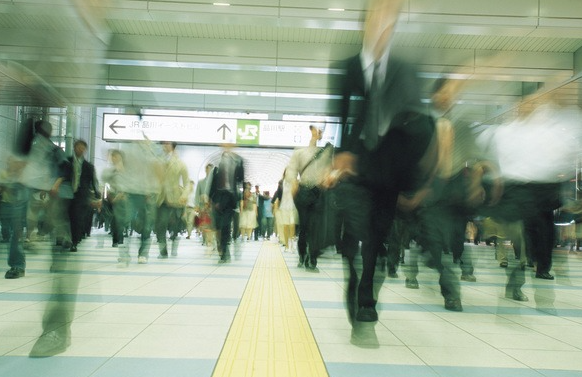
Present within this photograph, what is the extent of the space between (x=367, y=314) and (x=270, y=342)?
1.65 ft

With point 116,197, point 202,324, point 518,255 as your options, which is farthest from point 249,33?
point 202,324

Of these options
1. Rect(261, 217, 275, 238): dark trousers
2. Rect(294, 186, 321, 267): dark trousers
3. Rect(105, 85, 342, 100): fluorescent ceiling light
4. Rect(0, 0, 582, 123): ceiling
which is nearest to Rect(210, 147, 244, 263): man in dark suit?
Rect(294, 186, 321, 267): dark trousers

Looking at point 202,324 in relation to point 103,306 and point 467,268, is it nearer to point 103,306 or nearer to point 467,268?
point 103,306

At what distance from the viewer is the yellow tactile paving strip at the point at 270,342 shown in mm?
1951

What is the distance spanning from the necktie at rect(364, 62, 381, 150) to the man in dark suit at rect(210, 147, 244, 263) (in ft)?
15.8

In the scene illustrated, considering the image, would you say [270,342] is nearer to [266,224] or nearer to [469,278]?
[469,278]

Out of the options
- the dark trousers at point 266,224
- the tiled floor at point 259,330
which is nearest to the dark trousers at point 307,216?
the tiled floor at point 259,330

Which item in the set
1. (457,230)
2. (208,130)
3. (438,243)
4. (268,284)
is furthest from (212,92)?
(438,243)

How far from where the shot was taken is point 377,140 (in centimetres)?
232

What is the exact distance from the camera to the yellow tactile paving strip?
1.95 metres

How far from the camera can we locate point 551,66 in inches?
389

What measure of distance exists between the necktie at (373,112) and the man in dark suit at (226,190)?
4.83 metres

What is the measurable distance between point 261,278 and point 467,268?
8.04ft

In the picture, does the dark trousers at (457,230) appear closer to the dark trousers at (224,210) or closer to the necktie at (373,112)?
the necktie at (373,112)
